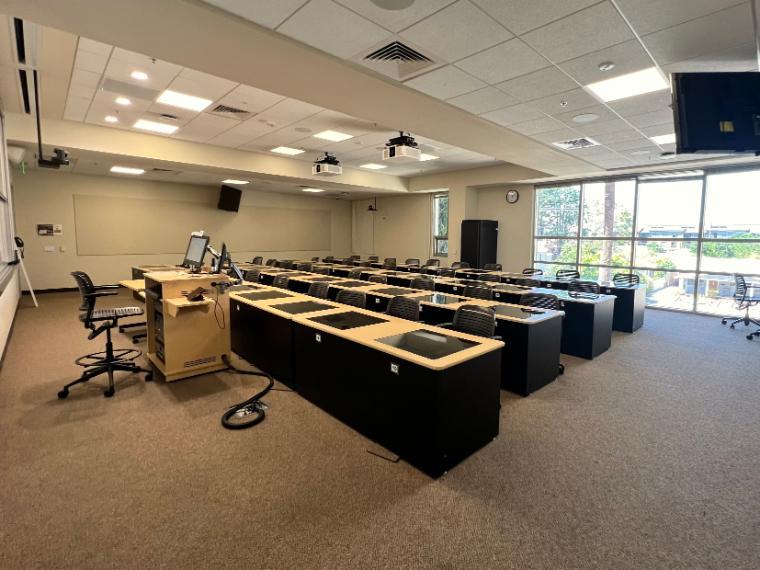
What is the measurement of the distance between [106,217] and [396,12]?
11037 millimetres

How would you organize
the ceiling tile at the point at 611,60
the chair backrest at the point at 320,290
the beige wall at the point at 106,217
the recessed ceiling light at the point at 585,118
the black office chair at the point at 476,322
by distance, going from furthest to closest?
the beige wall at the point at 106,217
the chair backrest at the point at 320,290
the recessed ceiling light at the point at 585,118
the black office chair at the point at 476,322
the ceiling tile at the point at 611,60

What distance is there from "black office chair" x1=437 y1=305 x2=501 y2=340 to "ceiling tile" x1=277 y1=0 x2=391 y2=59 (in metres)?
2.55

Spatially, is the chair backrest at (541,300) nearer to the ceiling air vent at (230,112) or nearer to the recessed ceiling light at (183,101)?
the ceiling air vent at (230,112)

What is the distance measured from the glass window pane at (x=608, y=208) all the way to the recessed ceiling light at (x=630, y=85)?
5.80 m

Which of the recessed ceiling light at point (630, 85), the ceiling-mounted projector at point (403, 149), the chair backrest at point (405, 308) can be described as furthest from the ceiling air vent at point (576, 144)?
the chair backrest at point (405, 308)

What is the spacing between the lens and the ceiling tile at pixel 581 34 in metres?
2.86

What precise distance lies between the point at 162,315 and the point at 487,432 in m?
3.44

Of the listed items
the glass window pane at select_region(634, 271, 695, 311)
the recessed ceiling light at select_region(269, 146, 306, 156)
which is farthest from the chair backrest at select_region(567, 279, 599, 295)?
the recessed ceiling light at select_region(269, 146, 306, 156)

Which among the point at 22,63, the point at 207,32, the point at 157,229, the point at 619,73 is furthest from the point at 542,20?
the point at 157,229

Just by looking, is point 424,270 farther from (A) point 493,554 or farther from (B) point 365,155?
(A) point 493,554

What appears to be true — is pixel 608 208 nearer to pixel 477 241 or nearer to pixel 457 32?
pixel 477 241

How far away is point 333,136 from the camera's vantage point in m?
7.22

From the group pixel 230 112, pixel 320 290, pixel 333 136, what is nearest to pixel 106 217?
pixel 230 112

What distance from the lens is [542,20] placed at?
292 cm
